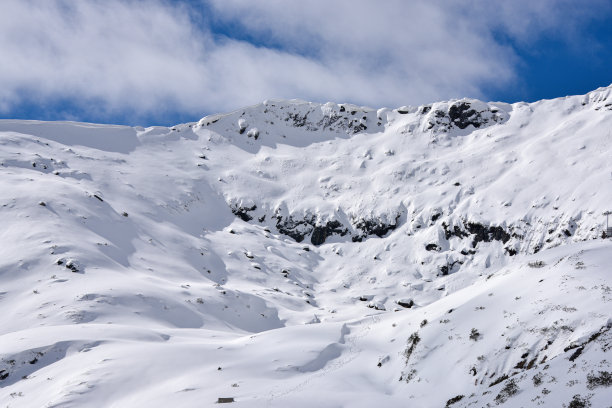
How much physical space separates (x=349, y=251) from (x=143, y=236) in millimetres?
32764

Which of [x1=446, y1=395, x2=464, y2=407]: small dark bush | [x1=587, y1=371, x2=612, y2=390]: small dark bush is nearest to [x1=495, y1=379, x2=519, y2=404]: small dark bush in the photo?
[x1=587, y1=371, x2=612, y2=390]: small dark bush

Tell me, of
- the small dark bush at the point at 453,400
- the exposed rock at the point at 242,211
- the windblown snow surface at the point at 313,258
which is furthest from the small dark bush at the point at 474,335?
the exposed rock at the point at 242,211

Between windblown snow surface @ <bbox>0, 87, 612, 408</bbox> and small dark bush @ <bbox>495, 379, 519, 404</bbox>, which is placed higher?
windblown snow surface @ <bbox>0, 87, 612, 408</bbox>

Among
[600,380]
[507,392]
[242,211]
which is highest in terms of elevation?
[242,211]

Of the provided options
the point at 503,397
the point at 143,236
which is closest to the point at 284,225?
the point at 143,236

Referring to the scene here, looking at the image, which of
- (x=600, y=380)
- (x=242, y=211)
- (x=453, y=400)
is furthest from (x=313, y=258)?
(x=600, y=380)

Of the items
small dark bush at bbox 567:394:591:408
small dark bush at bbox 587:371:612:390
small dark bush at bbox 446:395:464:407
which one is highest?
small dark bush at bbox 446:395:464:407

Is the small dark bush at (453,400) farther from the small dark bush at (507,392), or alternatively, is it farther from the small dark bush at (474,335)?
the small dark bush at (474,335)

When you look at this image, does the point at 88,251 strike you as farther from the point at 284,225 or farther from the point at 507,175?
the point at 507,175

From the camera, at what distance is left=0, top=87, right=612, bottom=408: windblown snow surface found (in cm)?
2216

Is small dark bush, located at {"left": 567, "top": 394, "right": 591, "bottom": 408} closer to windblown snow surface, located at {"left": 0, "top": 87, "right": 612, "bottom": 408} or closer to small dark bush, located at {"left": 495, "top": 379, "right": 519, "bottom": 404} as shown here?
windblown snow surface, located at {"left": 0, "top": 87, "right": 612, "bottom": 408}

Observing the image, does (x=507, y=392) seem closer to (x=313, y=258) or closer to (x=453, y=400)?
(x=453, y=400)

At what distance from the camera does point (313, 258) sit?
253ft

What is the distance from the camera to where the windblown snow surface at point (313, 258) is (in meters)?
22.2
